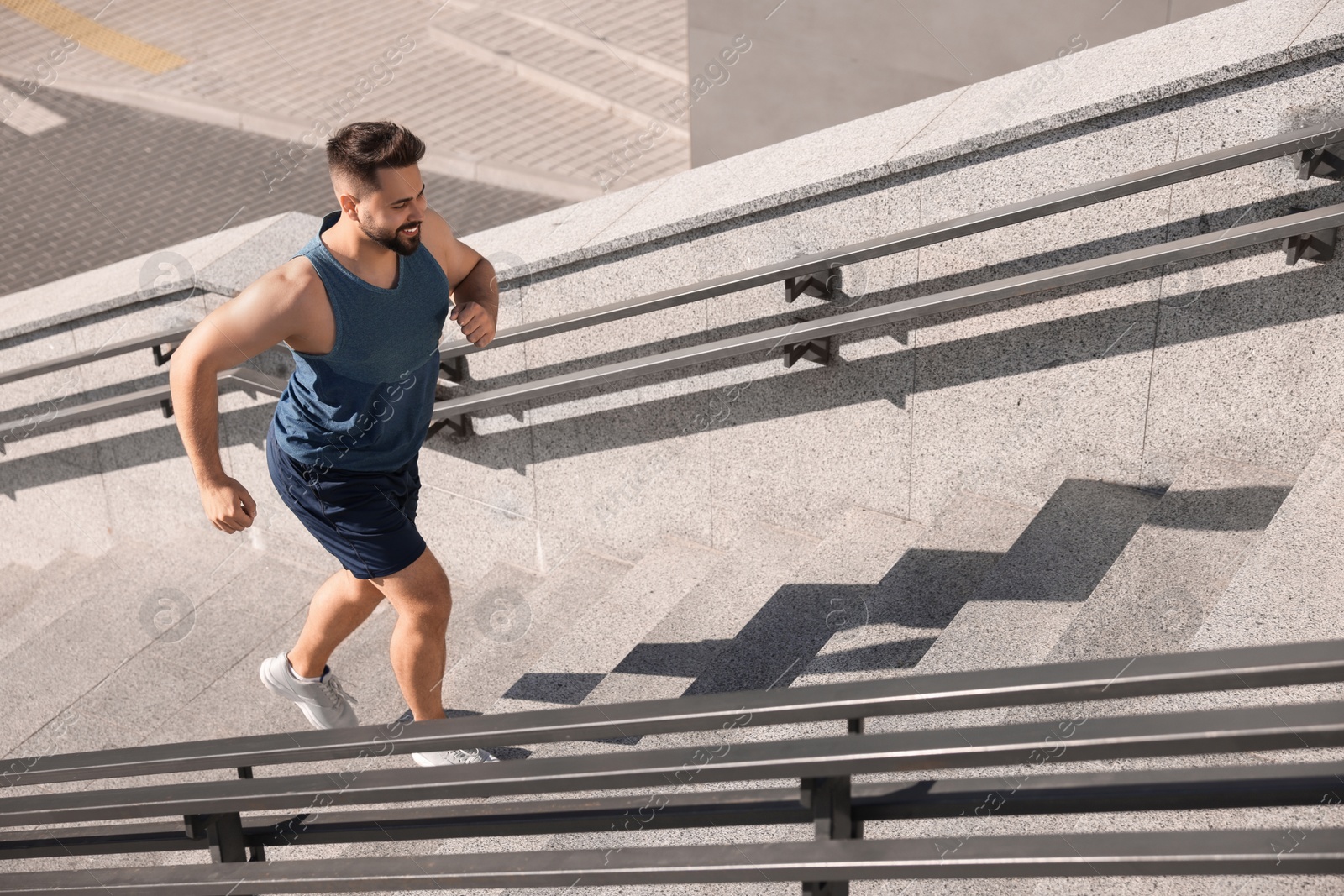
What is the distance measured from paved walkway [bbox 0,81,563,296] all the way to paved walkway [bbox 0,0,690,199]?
1.03ft

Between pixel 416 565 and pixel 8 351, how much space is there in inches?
144

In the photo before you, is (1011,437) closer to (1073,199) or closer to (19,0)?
(1073,199)

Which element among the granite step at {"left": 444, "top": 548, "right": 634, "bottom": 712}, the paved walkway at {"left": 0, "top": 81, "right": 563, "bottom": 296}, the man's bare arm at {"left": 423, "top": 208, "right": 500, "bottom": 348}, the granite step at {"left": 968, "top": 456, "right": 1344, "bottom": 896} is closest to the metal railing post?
the granite step at {"left": 968, "top": 456, "right": 1344, "bottom": 896}

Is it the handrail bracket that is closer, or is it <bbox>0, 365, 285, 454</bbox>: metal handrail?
the handrail bracket

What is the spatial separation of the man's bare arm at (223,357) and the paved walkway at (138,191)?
743 centimetres

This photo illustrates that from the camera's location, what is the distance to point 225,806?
97.3 inches

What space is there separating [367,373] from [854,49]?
5.05 meters

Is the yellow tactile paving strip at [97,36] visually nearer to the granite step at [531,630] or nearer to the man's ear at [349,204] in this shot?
the granite step at [531,630]

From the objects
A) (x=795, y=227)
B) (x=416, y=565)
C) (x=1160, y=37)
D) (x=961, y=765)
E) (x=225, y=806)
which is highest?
(x=1160, y=37)

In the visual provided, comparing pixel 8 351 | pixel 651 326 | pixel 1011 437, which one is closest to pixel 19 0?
pixel 8 351

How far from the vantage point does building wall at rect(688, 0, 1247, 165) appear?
6703mm

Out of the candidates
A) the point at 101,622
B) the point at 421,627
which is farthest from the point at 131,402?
the point at 421,627

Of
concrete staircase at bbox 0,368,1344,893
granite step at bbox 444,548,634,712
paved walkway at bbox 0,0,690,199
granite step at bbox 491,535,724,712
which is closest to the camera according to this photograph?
concrete staircase at bbox 0,368,1344,893

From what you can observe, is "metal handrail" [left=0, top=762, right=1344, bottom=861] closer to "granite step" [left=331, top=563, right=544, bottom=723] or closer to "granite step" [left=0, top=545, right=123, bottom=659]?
"granite step" [left=331, top=563, right=544, bottom=723]
